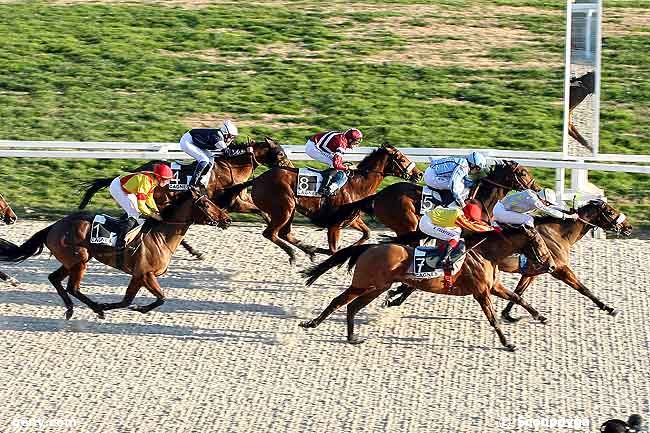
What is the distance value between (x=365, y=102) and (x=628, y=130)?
329 centimetres

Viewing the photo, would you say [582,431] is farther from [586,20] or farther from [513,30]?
[513,30]

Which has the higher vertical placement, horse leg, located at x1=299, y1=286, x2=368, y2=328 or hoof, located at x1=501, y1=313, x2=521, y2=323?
horse leg, located at x1=299, y1=286, x2=368, y2=328

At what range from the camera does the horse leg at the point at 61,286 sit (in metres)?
10.6

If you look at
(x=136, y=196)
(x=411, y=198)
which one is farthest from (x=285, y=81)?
(x=136, y=196)

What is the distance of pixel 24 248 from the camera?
10852mm

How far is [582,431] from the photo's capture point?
884 cm

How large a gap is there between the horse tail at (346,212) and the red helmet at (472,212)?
1170 mm

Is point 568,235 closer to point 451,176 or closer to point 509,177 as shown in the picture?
point 509,177

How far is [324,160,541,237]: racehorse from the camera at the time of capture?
11.2 m

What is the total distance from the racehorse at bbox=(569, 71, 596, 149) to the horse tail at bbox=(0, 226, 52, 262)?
17.5ft

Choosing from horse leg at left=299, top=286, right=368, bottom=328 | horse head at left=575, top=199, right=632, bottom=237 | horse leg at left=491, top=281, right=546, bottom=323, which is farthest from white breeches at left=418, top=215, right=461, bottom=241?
horse head at left=575, top=199, right=632, bottom=237

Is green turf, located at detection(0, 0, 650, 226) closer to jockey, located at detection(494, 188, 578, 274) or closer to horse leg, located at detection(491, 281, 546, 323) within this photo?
jockey, located at detection(494, 188, 578, 274)

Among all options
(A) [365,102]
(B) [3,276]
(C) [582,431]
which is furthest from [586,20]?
(B) [3,276]

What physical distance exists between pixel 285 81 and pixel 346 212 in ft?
20.1
